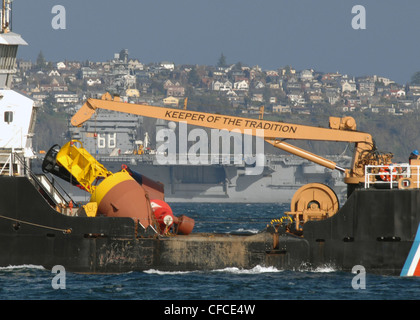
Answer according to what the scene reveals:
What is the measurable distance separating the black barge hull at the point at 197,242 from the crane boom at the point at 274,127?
7.86 ft

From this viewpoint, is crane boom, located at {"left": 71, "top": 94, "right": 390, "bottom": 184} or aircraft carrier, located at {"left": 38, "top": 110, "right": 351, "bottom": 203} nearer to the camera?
crane boom, located at {"left": 71, "top": 94, "right": 390, "bottom": 184}

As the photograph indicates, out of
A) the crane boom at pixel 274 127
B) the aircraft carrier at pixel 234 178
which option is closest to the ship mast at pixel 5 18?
the crane boom at pixel 274 127

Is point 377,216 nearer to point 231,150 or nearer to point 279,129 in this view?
point 279,129

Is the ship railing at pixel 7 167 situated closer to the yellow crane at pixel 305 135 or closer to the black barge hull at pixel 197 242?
the black barge hull at pixel 197 242

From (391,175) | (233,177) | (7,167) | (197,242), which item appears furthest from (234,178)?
(391,175)

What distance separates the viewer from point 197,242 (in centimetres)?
3016

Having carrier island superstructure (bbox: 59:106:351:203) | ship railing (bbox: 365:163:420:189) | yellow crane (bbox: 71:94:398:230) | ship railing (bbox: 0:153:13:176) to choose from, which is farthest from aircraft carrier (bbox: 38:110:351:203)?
ship railing (bbox: 365:163:420:189)

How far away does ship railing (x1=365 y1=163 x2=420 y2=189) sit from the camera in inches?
1160

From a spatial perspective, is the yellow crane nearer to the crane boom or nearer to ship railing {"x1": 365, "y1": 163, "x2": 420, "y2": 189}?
the crane boom

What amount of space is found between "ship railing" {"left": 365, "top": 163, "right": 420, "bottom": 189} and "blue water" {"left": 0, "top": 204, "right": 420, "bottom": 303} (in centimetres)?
333

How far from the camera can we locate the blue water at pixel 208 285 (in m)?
26.5

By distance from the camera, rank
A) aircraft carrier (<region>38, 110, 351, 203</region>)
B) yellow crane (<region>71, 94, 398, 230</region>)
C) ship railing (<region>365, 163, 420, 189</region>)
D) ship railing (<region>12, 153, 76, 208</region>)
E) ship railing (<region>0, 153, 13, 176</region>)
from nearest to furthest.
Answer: ship railing (<region>365, 163, 420, 189</region>), ship railing (<region>0, 153, 13, 176</region>), ship railing (<region>12, 153, 76, 208</region>), yellow crane (<region>71, 94, 398, 230</region>), aircraft carrier (<region>38, 110, 351, 203</region>)
